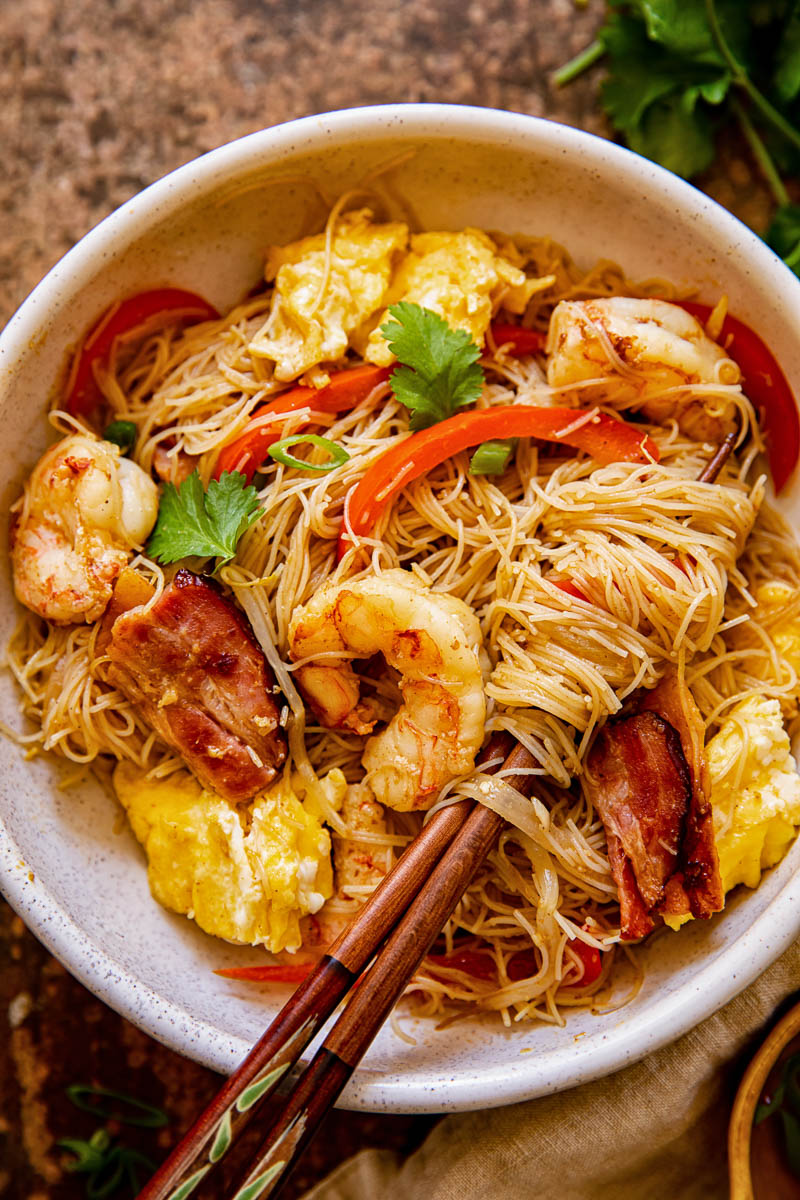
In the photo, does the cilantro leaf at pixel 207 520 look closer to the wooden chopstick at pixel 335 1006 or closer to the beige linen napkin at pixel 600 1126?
the wooden chopstick at pixel 335 1006

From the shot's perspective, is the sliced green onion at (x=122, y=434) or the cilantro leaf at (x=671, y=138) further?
the cilantro leaf at (x=671, y=138)

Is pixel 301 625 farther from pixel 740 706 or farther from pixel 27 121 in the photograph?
pixel 27 121

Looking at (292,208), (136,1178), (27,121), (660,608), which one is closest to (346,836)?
(660,608)

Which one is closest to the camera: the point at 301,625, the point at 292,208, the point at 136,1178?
the point at 301,625

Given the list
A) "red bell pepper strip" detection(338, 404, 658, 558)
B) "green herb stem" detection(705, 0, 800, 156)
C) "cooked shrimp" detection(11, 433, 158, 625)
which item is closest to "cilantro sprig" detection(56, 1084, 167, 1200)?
"cooked shrimp" detection(11, 433, 158, 625)

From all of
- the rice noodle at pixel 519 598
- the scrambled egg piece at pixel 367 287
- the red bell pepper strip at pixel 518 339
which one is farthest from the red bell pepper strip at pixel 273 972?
the red bell pepper strip at pixel 518 339

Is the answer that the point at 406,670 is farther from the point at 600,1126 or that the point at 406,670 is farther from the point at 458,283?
the point at 600,1126

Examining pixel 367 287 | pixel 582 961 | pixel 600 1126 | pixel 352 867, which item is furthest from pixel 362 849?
pixel 367 287
